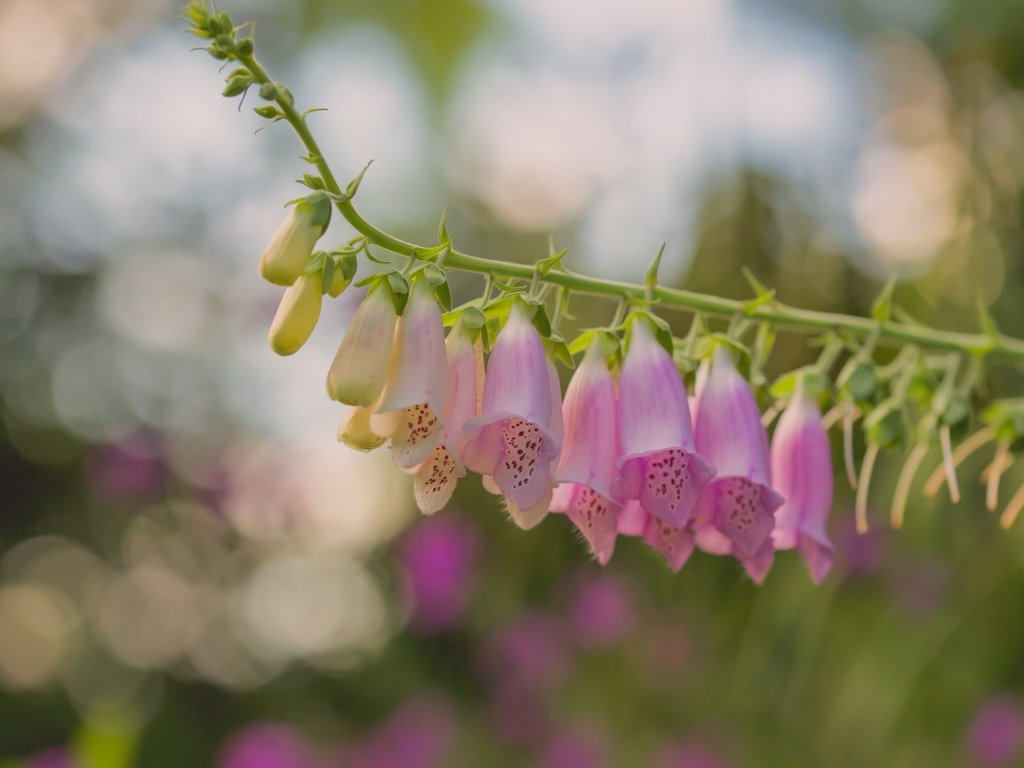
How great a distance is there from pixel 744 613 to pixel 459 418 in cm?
278

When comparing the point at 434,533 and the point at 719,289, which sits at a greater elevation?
the point at 719,289

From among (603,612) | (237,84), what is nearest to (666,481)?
(237,84)

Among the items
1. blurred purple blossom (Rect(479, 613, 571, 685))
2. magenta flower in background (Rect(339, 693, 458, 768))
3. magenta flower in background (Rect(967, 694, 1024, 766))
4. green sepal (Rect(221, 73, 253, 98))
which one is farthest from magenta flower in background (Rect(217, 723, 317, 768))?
green sepal (Rect(221, 73, 253, 98))

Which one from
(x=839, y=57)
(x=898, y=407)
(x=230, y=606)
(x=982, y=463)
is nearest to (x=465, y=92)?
(x=839, y=57)

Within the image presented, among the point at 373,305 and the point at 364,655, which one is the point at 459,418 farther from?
the point at 364,655

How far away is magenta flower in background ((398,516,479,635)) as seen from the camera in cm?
316

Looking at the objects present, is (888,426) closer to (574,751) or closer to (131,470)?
(574,751)

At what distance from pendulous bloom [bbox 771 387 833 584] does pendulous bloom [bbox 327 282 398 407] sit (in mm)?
399

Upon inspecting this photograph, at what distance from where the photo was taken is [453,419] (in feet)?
2.42

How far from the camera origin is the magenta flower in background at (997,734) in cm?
260

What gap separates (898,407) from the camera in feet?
3.09

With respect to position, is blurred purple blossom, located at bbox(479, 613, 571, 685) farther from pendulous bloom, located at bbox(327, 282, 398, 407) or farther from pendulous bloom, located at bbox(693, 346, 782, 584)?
pendulous bloom, located at bbox(327, 282, 398, 407)

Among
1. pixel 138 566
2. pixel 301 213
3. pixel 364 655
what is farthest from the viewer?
pixel 138 566

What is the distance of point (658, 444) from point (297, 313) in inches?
11.2
